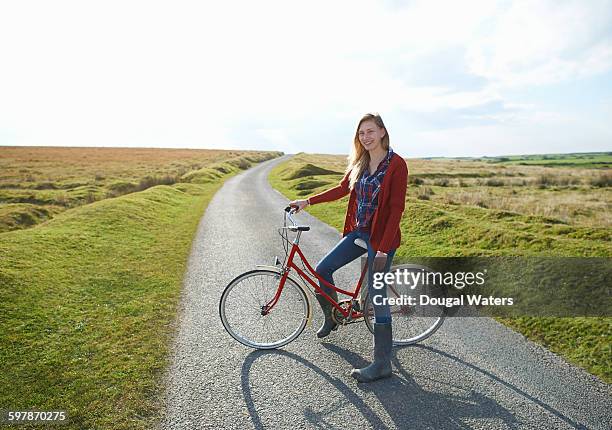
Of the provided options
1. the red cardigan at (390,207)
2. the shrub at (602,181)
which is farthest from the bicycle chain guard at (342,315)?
the shrub at (602,181)

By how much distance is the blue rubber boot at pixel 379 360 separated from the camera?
15.0 ft

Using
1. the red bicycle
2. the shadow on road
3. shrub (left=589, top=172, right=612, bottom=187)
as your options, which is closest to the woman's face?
the red bicycle

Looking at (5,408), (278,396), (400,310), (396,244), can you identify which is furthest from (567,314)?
(5,408)

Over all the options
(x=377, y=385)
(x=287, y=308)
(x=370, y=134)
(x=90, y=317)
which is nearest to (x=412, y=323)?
(x=377, y=385)

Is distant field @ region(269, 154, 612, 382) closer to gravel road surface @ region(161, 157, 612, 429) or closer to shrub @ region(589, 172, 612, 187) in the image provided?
gravel road surface @ region(161, 157, 612, 429)

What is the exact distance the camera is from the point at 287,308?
5.55 metres

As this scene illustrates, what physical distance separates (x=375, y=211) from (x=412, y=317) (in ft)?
7.56

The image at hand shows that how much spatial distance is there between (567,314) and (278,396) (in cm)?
495

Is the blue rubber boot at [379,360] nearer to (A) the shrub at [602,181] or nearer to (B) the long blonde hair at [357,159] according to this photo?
(B) the long blonde hair at [357,159]

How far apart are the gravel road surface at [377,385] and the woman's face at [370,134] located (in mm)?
2765

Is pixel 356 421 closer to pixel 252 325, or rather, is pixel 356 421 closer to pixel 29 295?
pixel 252 325

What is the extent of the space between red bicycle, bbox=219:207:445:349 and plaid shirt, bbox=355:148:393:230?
656mm

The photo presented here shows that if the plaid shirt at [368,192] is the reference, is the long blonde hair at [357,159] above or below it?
above

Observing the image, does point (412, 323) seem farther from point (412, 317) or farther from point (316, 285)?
point (316, 285)
